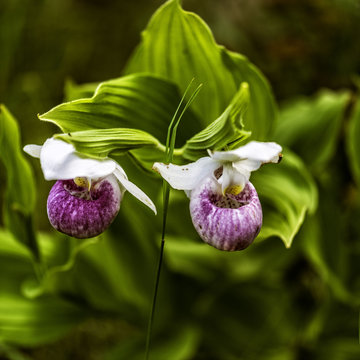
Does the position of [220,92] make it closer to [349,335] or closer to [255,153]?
[255,153]

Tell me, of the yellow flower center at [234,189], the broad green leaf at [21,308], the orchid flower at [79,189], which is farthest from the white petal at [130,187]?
the broad green leaf at [21,308]

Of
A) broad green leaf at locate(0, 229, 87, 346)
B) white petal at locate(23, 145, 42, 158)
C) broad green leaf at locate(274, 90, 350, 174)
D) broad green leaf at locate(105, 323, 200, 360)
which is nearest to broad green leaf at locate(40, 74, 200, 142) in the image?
white petal at locate(23, 145, 42, 158)

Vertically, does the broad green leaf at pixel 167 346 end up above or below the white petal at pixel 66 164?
below

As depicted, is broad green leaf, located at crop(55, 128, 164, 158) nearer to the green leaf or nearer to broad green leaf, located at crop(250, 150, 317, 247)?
the green leaf

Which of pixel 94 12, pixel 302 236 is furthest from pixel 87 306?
pixel 94 12

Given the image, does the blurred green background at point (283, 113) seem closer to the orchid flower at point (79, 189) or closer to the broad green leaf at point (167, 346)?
the broad green leaf at point (167, 346)

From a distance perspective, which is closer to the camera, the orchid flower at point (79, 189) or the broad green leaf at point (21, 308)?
the orchid flower at point (79, 189)

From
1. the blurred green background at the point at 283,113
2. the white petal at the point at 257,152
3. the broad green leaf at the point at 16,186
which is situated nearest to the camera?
the white petal at the point at 257,152
